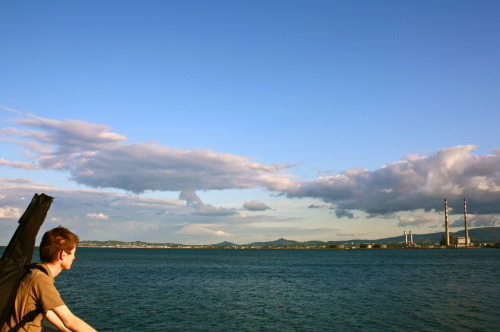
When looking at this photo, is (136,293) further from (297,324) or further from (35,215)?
(35,215)

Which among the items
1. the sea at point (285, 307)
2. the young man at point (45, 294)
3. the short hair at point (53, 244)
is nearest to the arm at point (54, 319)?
the young man at point (45, 294)

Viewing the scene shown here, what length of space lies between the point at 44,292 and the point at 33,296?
0.15m

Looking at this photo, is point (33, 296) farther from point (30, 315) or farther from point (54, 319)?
point (54, 319)

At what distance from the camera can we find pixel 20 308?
15.5 feet

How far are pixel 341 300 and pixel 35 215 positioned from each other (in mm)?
40465

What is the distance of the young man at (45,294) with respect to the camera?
15.3 feet

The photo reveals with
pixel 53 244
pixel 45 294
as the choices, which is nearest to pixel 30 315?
pixel 45 294

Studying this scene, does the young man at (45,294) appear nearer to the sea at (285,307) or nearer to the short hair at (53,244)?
the short hair at (53,244)

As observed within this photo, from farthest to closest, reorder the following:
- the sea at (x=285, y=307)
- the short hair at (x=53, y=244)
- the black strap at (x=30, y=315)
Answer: the sea at (x=285, y=307) → the short hair at (x=53, y=244) → the black strap at (x=30, y=315)

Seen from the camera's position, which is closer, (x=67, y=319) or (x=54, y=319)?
(x=67, y=319)

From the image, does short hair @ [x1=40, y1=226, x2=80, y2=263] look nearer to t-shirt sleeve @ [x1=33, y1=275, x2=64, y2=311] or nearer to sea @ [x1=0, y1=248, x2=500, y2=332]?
t-shirt sleeve @ [x1=33, y1=275, x2=64, y2=311]

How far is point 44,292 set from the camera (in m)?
4.68

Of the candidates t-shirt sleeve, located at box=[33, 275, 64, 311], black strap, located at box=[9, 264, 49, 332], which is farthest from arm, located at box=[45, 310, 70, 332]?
t-shirt sleeve, located at box=[33, 275, 64, 311]

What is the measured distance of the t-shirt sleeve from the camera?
15.3 feet
